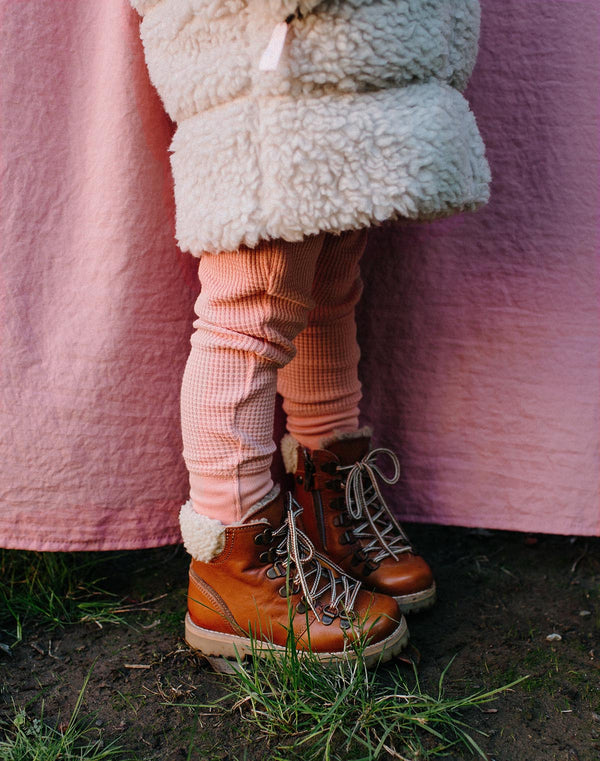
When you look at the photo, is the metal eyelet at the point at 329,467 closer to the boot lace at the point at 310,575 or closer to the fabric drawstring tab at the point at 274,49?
the boot lace at the point at 310,575

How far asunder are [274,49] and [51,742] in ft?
2.66

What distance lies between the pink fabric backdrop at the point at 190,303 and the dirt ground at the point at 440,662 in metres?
0.10

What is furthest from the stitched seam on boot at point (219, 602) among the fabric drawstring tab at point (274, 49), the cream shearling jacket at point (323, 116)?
the fabric drawstring tab at point (274, 49)

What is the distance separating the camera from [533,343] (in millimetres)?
1173

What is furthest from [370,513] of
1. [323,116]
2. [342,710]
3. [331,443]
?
[323,116]

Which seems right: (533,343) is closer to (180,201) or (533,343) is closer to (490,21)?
(490,21)

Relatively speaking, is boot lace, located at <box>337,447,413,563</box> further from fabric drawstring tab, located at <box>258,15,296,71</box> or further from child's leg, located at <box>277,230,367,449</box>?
fabric drawstring tab, located at <box>258,15,296,71</box>

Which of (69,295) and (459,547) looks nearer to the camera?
(69,295)

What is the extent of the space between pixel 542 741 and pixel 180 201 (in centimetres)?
78

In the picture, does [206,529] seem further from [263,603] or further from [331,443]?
[331,443]

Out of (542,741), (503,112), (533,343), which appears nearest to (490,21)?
(503,112)

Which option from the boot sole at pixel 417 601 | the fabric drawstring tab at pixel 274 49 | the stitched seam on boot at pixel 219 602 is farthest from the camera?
the boot sole at pixel 417 601

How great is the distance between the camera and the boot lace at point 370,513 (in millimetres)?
1089

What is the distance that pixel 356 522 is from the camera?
1.10 m
